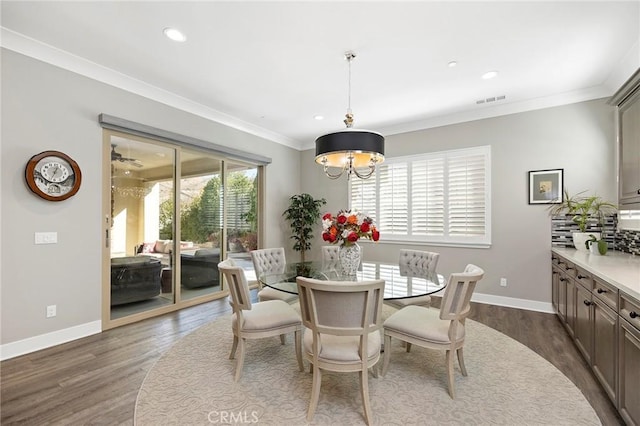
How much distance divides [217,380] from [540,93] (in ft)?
16.8

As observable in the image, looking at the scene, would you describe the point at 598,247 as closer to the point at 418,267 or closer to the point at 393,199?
the point at 418,267

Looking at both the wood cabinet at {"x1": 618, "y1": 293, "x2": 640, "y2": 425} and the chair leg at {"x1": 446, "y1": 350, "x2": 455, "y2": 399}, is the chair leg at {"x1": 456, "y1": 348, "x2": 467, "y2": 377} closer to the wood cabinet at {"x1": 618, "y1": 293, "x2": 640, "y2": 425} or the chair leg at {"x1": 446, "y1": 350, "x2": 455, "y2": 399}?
the chair leg at {"x1": 446, "y1": 350, "x2": 455, "y2": 399}

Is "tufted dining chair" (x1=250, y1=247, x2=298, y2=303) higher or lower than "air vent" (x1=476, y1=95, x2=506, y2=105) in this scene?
lower

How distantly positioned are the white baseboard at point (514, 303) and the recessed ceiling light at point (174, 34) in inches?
202

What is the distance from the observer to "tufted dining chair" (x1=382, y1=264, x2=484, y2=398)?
2150 mm

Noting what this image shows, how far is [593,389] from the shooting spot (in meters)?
2.29

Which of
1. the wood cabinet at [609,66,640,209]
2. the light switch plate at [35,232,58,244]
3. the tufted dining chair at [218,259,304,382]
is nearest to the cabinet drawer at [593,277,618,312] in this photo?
the wood cabinet at [609,66,640,209]

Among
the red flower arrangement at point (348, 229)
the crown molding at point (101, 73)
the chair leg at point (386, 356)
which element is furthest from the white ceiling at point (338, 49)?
the chair leg at point (386, 356)

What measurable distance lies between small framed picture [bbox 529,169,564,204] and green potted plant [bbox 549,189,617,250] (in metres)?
0.09

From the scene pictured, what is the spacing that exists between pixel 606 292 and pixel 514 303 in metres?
2.43

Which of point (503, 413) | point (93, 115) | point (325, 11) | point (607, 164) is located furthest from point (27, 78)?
point (607, 164)

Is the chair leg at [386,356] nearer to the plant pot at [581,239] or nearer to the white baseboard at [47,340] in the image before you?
the plant pot at [581,239]

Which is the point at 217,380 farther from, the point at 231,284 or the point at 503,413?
the point at 503,413

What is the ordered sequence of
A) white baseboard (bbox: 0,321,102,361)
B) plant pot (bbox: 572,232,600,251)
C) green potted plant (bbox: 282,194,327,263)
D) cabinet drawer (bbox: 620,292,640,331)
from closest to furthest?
1. cabinet drawer (bbox: 620,292,640,331)
2. white baseboard (bbox: 0,321,102,361)
3. plant pot (bbox: 572,232,600,251)
4. green potted plant (bbox: 282,194,327,263)
